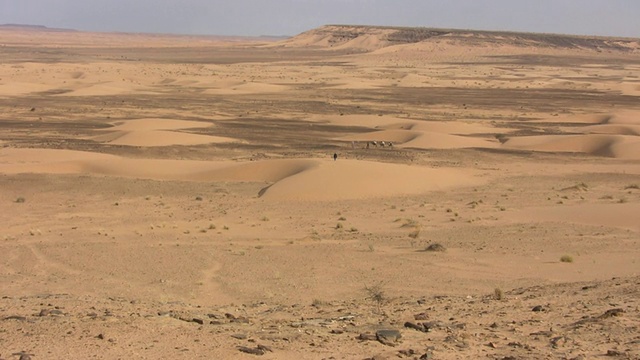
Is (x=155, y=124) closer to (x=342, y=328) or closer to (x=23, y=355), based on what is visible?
(x=342, y=328)

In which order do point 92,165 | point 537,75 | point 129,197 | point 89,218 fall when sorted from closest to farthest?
point 89,218 → point 129,197 → point 92,165 → point 537,75

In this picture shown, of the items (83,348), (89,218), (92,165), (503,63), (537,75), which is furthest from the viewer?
(503,63)

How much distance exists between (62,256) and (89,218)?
476 cm

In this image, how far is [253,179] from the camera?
27844 mm

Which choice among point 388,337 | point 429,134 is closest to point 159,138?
point 429,134

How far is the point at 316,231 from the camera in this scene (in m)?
19.8

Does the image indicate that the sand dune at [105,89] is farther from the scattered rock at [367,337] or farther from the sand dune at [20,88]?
the scattered rock at [367,337]

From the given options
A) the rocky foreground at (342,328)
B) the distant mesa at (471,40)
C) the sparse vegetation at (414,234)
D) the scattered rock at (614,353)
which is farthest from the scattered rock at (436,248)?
the distant mesa at (471,40)

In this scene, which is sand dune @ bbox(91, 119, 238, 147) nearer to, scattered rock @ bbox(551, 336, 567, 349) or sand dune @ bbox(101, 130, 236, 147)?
sand dune @ bbox(101, 130, 236, 147)

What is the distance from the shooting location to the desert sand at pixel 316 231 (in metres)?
9.51

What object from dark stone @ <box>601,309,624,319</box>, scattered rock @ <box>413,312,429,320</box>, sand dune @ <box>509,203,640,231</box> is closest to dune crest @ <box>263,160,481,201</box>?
sand dune @ <box>509,203,640,231</box>

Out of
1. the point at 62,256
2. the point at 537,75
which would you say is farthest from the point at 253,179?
the point at 537,75

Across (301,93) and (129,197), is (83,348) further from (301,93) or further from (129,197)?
(301,93)

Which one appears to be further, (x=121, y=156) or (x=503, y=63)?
(x=503, y=63)
